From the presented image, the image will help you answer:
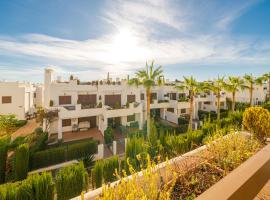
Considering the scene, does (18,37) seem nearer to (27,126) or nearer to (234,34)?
(27,126)

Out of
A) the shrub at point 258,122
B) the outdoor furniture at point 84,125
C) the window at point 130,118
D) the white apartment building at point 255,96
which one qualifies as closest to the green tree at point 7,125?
the outdoor furniture at point 84,125

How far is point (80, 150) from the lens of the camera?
17.4m

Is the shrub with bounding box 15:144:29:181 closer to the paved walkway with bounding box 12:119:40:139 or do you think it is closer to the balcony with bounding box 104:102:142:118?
the paved walkway with bounding box 12:119:40:139

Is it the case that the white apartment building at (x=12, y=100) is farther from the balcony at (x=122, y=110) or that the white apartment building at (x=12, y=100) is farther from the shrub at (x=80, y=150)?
the shrub at (x=80, y=150)

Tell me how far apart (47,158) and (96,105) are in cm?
1290

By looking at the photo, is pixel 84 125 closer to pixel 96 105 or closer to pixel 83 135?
pixel 83 135

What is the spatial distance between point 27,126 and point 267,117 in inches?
1220

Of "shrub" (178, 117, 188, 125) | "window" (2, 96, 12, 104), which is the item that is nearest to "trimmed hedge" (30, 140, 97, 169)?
"shrub" (178, 117, 188, 125)

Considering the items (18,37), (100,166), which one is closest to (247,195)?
(100,166)

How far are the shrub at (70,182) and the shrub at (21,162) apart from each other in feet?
19.3

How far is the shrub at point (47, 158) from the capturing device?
15.3 meters

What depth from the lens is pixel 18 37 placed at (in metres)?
18.7

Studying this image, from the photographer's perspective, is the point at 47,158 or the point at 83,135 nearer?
the point at 47,158

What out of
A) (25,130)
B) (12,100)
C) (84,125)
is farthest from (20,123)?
(84,125)
